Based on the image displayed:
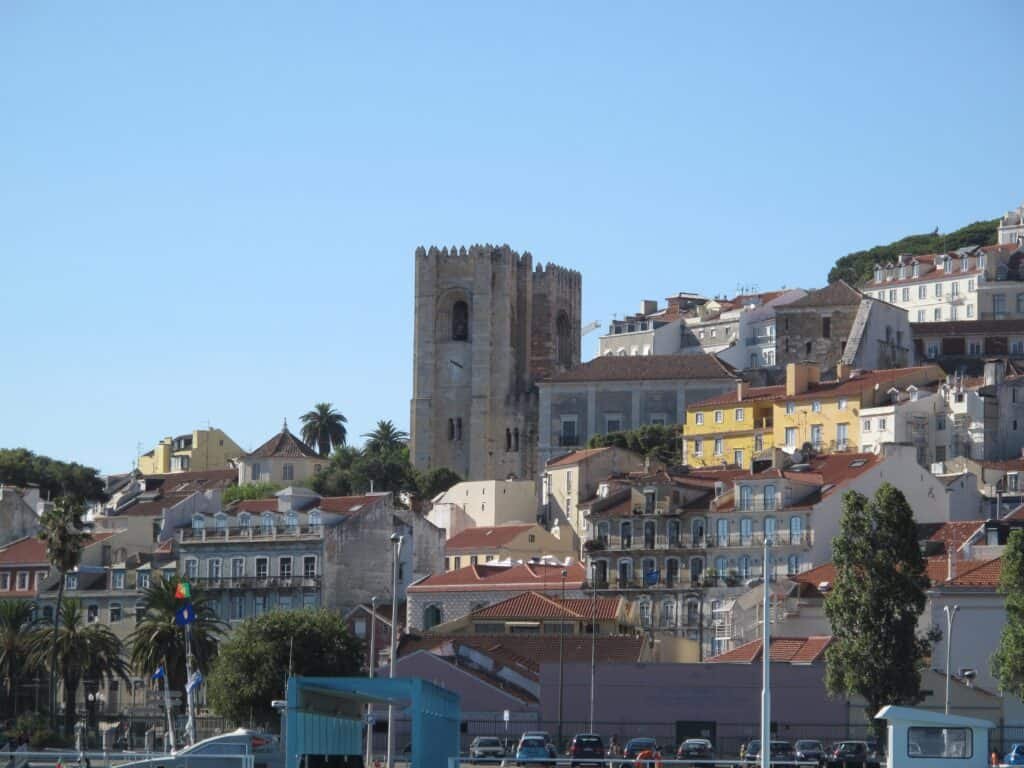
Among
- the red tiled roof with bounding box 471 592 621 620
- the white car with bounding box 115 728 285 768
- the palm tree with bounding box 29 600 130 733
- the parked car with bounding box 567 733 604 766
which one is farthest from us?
the red tiled roof with bounding box 471 592 621 620

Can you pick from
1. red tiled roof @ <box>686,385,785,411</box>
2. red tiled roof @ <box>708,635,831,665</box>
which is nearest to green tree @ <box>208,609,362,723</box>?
red tiled roof @ <box>708,635,831,665</box>

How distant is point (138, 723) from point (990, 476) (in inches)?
1740

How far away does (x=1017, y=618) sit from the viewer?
2938 inches

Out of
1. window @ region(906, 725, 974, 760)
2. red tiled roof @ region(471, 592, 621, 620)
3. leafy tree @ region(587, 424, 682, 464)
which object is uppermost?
leafy tree @ region(587, 424, 682, 464)

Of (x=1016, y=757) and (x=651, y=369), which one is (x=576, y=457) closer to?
(x=651, y=369)

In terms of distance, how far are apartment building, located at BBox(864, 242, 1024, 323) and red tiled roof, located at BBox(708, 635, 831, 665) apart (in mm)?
85359

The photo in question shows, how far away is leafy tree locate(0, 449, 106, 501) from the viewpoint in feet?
539

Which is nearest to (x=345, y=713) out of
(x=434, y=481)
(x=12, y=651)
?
(x=12, y=651)

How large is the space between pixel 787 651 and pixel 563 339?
96929 mm

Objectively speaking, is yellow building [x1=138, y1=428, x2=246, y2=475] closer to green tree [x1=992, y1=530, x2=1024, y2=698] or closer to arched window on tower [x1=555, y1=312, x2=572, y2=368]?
arched window on tower [x1=555, y1=312, x2=572, y2=368]

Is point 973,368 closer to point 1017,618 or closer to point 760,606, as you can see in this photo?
point 760,606

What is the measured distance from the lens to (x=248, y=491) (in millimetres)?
147125

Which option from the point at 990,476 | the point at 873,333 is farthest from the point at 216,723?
the point at 873,333

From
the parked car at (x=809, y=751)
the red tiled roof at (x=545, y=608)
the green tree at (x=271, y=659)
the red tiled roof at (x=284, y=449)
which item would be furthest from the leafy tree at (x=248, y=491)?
the parked car at (x=809, y=751)
